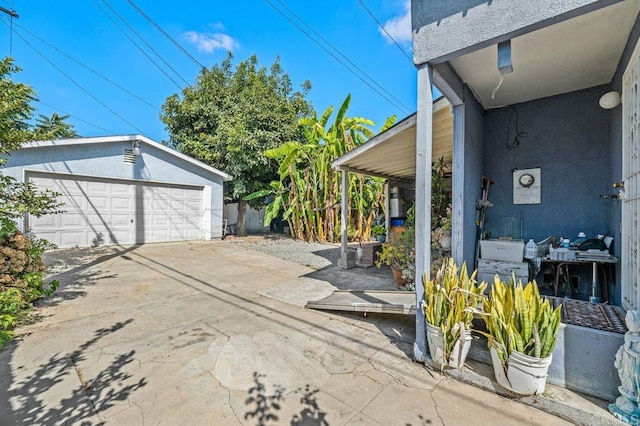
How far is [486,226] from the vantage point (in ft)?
16.1

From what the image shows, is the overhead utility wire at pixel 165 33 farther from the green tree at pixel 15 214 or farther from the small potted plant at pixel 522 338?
the small potted plant at pixel 522 338

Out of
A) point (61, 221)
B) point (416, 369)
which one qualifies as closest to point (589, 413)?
point (416, 369)

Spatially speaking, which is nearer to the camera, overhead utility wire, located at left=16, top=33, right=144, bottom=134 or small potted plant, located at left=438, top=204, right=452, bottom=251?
small potted plant, located at left=438, top=204, right=452, bottom=251

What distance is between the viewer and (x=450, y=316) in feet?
8.85

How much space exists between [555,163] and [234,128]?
1155 centimetres

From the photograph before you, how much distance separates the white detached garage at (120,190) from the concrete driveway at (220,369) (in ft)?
17.3

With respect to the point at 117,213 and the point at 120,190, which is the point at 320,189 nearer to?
the point at 120,190

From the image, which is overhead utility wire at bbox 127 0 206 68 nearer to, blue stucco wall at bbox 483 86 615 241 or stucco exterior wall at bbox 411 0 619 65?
stucco exterior wall at bbox 411 0 619 65

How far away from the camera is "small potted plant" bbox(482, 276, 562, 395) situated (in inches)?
89.0

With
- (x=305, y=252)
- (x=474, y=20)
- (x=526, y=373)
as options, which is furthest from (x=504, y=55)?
(x=305, y=252)

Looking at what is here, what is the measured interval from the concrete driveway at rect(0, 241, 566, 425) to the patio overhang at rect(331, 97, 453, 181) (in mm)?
3112

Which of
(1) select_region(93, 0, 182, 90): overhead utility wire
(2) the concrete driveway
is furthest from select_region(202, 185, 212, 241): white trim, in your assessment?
(2) the concrete driveway

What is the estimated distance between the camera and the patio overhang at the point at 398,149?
4.82 metres

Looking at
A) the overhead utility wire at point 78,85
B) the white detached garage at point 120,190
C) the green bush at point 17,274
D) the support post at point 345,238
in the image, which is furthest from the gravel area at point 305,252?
the overhead utility wire at point 78,85
